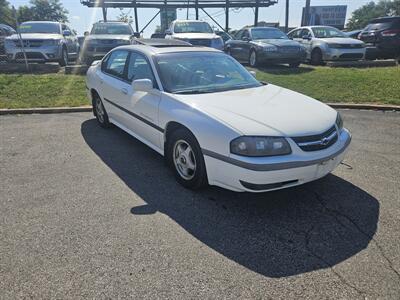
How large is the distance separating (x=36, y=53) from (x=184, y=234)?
10.9 m

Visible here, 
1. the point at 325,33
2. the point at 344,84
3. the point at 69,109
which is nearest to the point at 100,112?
the point at 69,109

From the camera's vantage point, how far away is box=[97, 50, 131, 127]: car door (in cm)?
495

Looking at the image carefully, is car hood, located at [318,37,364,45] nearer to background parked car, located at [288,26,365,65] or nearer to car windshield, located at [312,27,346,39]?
background parked car, located at [288,26,365,65]

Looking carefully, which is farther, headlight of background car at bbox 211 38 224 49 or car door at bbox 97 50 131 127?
headlight of background car at bbox 211 38 224 49

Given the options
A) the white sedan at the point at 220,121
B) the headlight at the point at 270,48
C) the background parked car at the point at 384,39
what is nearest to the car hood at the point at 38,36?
the headlight at the point at 270,48

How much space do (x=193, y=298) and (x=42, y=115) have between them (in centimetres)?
607

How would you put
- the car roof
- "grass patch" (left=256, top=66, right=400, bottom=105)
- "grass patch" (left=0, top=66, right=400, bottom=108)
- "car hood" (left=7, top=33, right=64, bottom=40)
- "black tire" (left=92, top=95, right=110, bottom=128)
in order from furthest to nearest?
"car hood" (left=7, top=33, right=64, bottom=40)
"grass patch" (left=256, top=66, right=400, bottom=105)
"grass patch" (left=0, top=66, right=400, bottom=108)
"black tire" (left=92, top=95, right=110, bottom=128)
the car roof

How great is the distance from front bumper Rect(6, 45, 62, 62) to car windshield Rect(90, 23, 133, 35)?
69.6 inches

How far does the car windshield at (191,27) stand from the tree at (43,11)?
51462 millimetres

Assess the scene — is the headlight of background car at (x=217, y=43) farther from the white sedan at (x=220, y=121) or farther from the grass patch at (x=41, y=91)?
the white sedan at (x=220, y=121)

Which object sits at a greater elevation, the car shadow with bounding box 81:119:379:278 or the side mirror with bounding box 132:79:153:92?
the side mirror with bounding box 132:79:153:92

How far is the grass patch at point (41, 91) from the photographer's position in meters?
A: 7.71

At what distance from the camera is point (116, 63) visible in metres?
5.45

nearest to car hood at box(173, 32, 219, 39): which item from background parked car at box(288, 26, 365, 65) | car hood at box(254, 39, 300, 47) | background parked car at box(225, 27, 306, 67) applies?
background parked car at box(225, 27, 306, 67)
